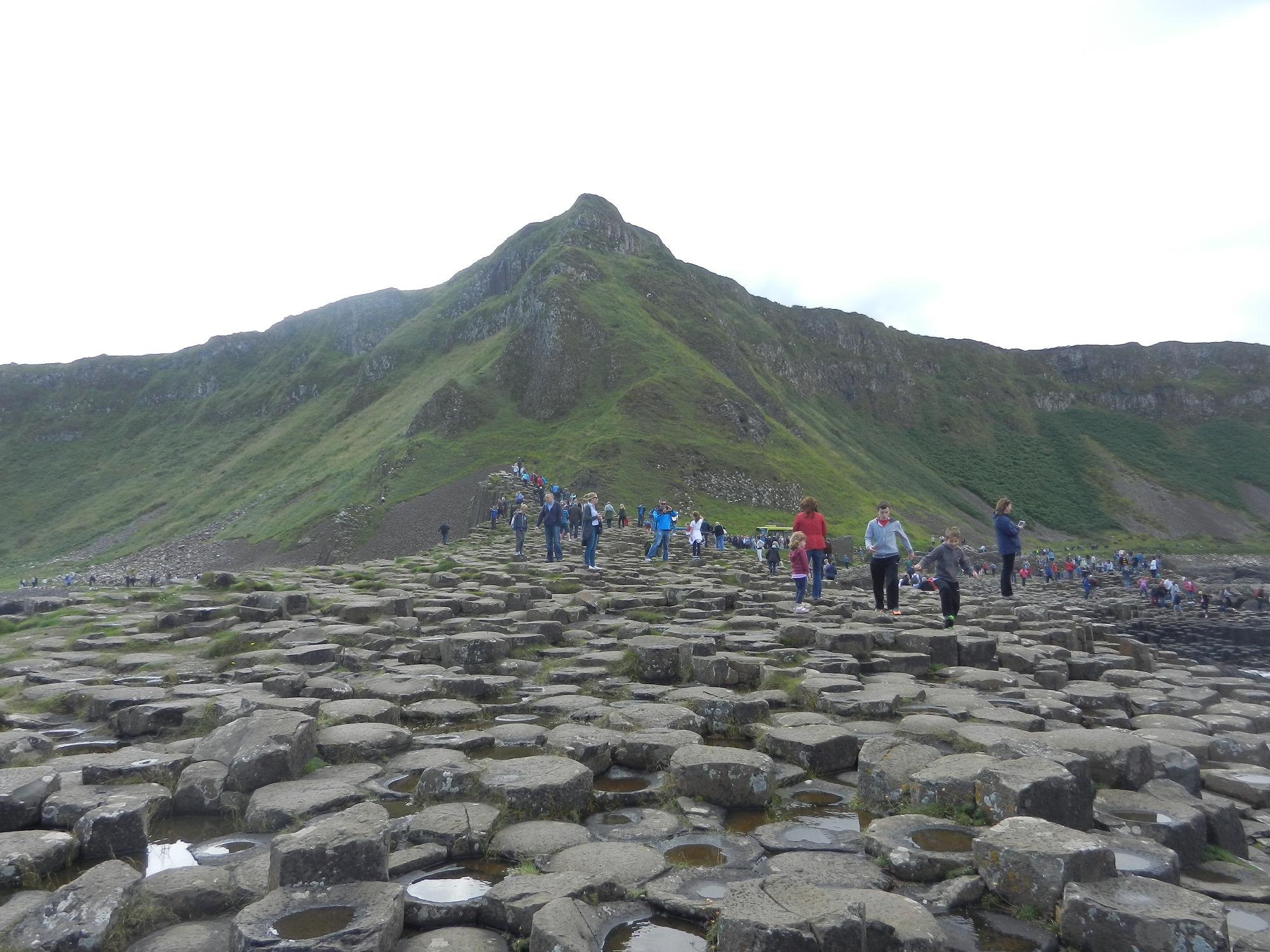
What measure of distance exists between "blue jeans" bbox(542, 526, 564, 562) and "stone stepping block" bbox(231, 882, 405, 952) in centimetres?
2001

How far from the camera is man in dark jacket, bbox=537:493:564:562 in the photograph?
76.0ft

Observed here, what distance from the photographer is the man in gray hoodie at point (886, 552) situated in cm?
1393

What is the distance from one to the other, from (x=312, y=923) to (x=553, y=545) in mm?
21078

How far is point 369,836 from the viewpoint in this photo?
12.6 feet

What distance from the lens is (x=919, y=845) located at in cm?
441

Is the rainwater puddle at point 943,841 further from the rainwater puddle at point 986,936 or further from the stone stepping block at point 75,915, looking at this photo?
the stone stepping block at point 75,915

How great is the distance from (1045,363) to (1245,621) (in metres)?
130

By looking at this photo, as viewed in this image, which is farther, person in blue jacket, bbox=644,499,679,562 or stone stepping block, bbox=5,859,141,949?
person in blue jacket, bbox=644,499,679,562

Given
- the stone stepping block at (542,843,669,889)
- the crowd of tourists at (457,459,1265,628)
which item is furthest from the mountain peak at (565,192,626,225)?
the stone stepping block at (542,843,669,889)

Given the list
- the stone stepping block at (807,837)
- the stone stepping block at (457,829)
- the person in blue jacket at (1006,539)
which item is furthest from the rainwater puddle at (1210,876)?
the person in blue jacket at (1006,539)

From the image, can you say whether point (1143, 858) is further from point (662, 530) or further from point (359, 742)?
point (662, 530)

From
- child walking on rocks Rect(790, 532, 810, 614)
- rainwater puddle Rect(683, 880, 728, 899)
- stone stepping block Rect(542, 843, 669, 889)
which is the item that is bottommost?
rainwater puddle Rect(683, 880, 728, 899)

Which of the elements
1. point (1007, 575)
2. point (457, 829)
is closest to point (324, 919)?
point (457, 829)

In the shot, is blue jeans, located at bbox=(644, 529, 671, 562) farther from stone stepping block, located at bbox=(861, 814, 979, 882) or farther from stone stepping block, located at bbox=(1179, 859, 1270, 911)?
stone stepping block, located at bbox=(1179, 859, 1270, 911)
